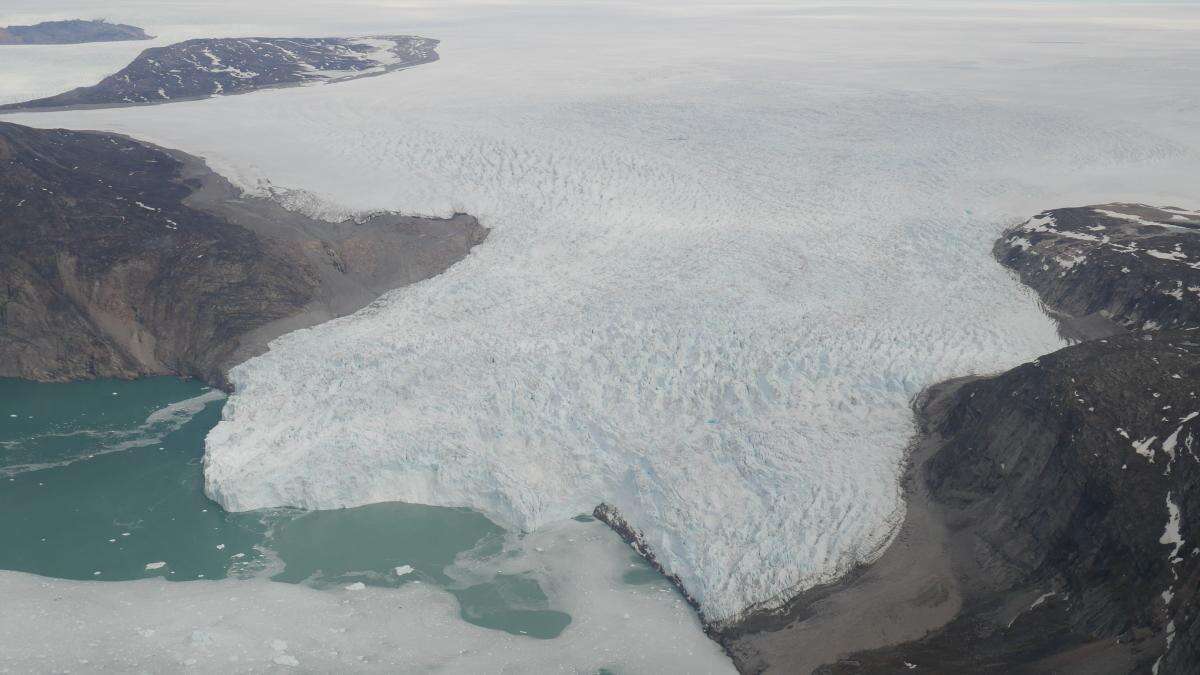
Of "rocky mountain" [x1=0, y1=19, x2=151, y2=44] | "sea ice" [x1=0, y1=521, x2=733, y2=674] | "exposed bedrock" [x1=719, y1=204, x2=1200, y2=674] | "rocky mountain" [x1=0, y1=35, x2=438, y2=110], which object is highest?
"rocky mountain" [x1=0, y1=19, x2=151, y2=44]

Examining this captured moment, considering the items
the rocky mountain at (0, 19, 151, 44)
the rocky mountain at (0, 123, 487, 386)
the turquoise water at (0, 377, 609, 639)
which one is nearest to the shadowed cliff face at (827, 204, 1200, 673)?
the turquoise water at (0, 377, 609, 639)

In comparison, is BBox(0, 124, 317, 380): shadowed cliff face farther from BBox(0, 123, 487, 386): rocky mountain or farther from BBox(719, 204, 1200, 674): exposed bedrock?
BBox(719, 204, 1200, 674): exposed bedrock

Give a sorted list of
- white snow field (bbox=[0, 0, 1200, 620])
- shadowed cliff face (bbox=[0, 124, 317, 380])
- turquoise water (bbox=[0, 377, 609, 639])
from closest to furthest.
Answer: turquoise water (bbox=[0, 377, 609, 639]), white snow field (bbox=[0, 0, 1200, 620]), shadowed cliff face (bbox=[0, 124, 317, 380])

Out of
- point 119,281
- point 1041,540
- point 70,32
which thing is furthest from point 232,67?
point 1041,540

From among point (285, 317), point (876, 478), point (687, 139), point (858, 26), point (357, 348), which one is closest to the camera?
point (876, 478)

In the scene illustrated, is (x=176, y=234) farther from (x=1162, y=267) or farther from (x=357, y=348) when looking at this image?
(x=1162, y=267)

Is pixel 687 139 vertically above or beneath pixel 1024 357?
above

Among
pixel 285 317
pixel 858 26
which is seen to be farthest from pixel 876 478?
pixel 858 26
